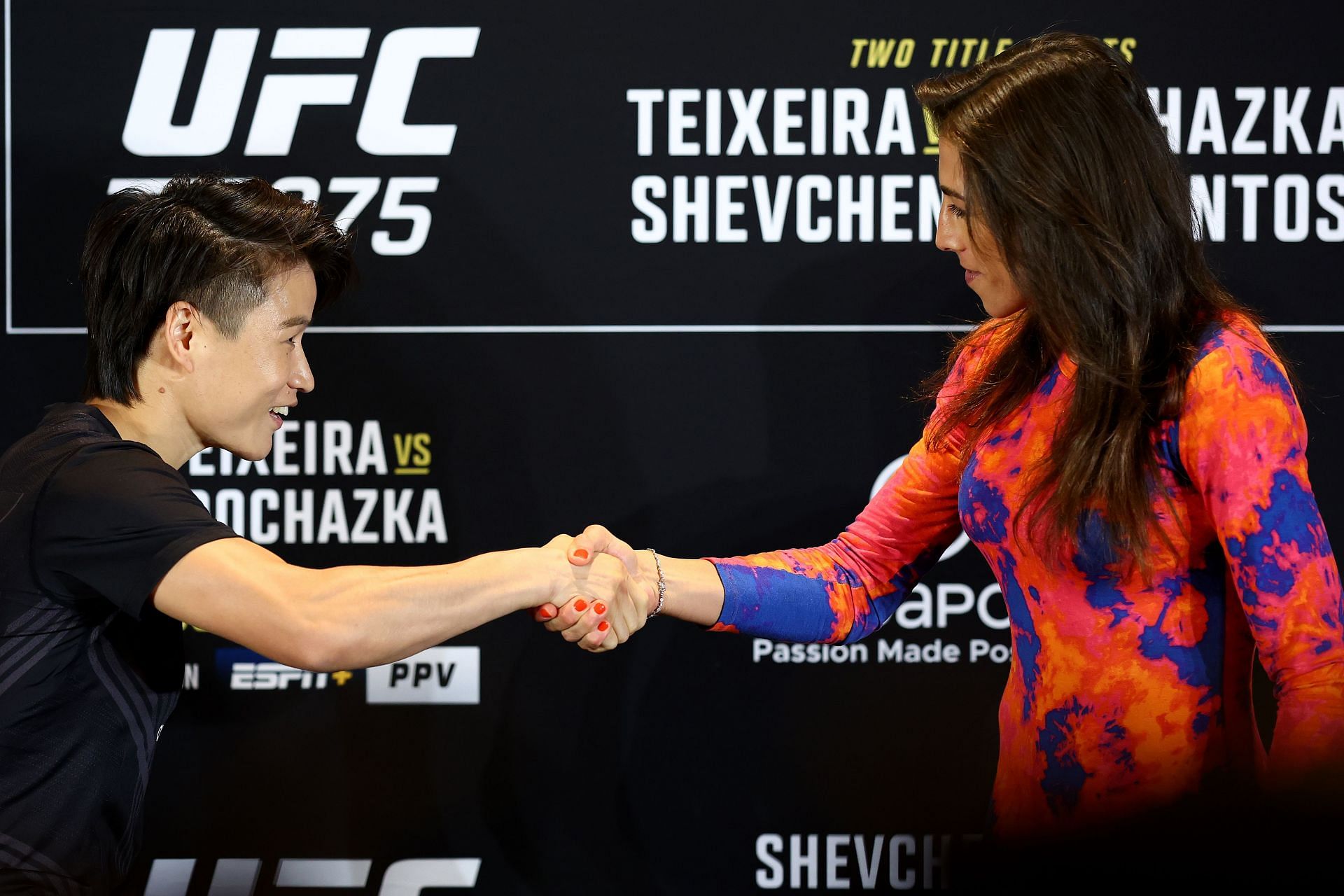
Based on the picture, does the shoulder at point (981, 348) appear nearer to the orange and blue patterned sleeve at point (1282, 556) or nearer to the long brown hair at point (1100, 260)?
the long brown hair at point (1100, 260)

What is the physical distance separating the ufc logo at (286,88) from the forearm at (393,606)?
1068mm

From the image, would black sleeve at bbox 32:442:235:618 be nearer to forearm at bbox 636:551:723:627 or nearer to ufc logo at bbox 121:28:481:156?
forearm at bbox 636:551:723:627

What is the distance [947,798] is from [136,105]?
2.00m

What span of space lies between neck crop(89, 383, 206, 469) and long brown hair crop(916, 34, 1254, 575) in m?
1.03

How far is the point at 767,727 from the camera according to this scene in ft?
7.83

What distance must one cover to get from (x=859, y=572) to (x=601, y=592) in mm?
367

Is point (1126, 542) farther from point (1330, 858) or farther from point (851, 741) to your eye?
point (851, 741)

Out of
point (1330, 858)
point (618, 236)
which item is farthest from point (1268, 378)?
Answer: point (618, 236)

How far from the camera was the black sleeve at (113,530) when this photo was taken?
1.33m

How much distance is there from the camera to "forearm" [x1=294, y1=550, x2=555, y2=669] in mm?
1391

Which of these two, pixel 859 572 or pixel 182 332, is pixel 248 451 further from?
pixel 859 572

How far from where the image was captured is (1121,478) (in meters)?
1.33

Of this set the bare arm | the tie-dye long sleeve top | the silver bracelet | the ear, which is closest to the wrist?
the bare arm

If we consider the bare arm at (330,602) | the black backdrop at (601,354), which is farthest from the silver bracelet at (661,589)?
the black backdrop at (601,354)
